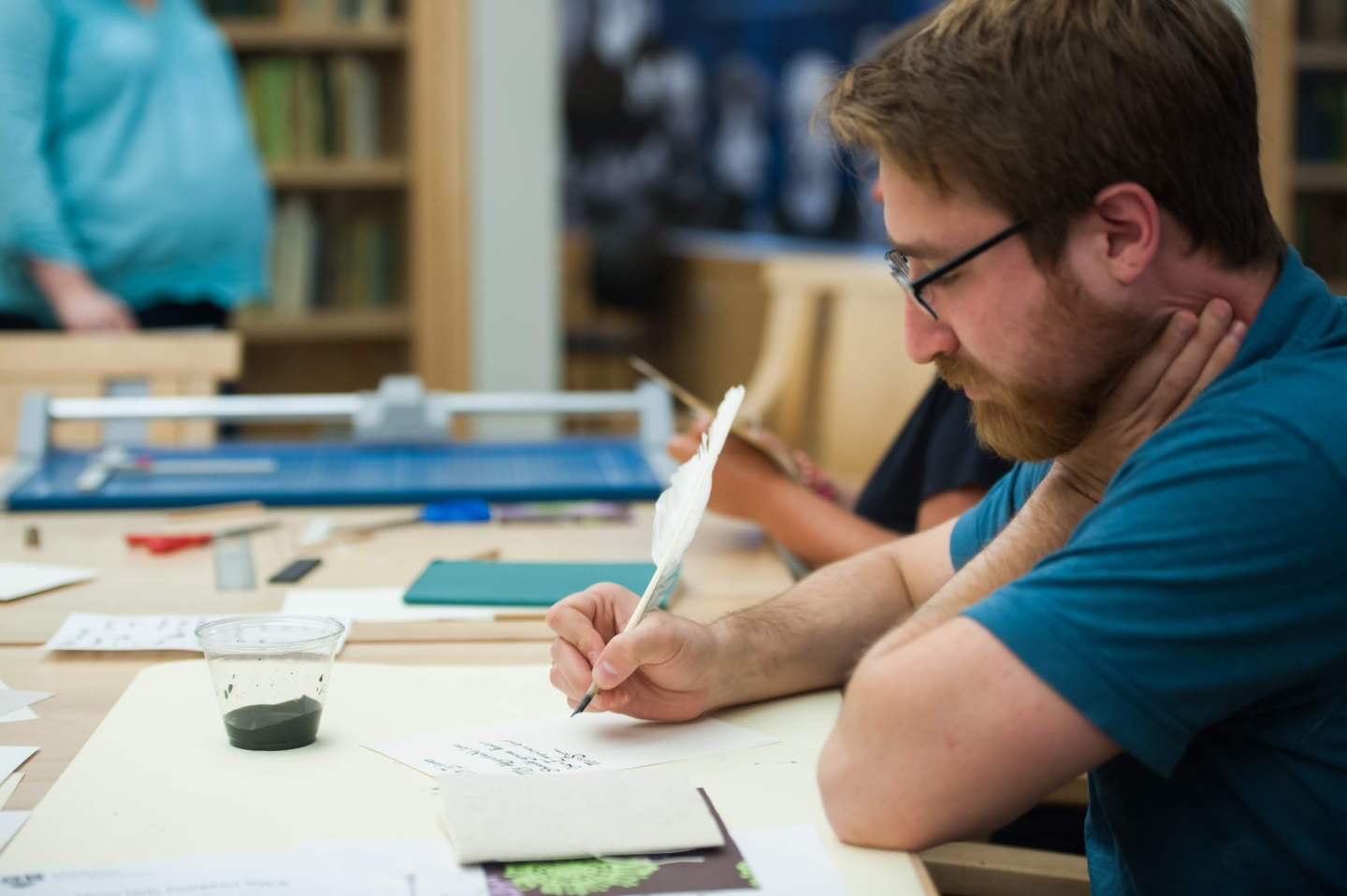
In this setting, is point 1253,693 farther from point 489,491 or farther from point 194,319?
point 194,319

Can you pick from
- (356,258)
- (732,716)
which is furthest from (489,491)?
(356,258)

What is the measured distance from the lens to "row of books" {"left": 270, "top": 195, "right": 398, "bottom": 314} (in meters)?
4.24

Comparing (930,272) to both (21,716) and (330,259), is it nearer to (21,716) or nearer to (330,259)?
(21,716)

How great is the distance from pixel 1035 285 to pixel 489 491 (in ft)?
3.83

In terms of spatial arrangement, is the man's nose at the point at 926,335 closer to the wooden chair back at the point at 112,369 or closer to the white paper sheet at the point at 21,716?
the white paper sheet at the point at 21,716

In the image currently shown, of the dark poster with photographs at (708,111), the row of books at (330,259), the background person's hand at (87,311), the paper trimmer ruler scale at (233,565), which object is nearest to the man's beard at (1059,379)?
the paper trimmer ruler scale at (233,565)

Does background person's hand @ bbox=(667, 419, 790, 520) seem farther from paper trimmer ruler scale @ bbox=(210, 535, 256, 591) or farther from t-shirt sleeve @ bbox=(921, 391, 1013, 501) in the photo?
paper trimmer ruler scale @ bbox=(210, 535, 256, 591)

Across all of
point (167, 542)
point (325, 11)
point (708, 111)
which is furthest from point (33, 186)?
point (708, 111)

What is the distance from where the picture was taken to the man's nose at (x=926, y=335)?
38.9 inches

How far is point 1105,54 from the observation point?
0.87m

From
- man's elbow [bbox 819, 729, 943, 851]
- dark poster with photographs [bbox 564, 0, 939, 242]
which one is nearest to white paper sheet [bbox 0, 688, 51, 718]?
man's elbow [bbox 819, 729, 943, 851]

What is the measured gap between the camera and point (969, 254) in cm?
93

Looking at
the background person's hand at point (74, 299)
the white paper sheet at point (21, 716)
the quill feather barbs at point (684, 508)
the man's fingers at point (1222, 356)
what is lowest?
the white paper sheet at point (21, 716)

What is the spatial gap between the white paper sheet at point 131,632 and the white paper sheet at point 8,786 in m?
Answer: 0.31
